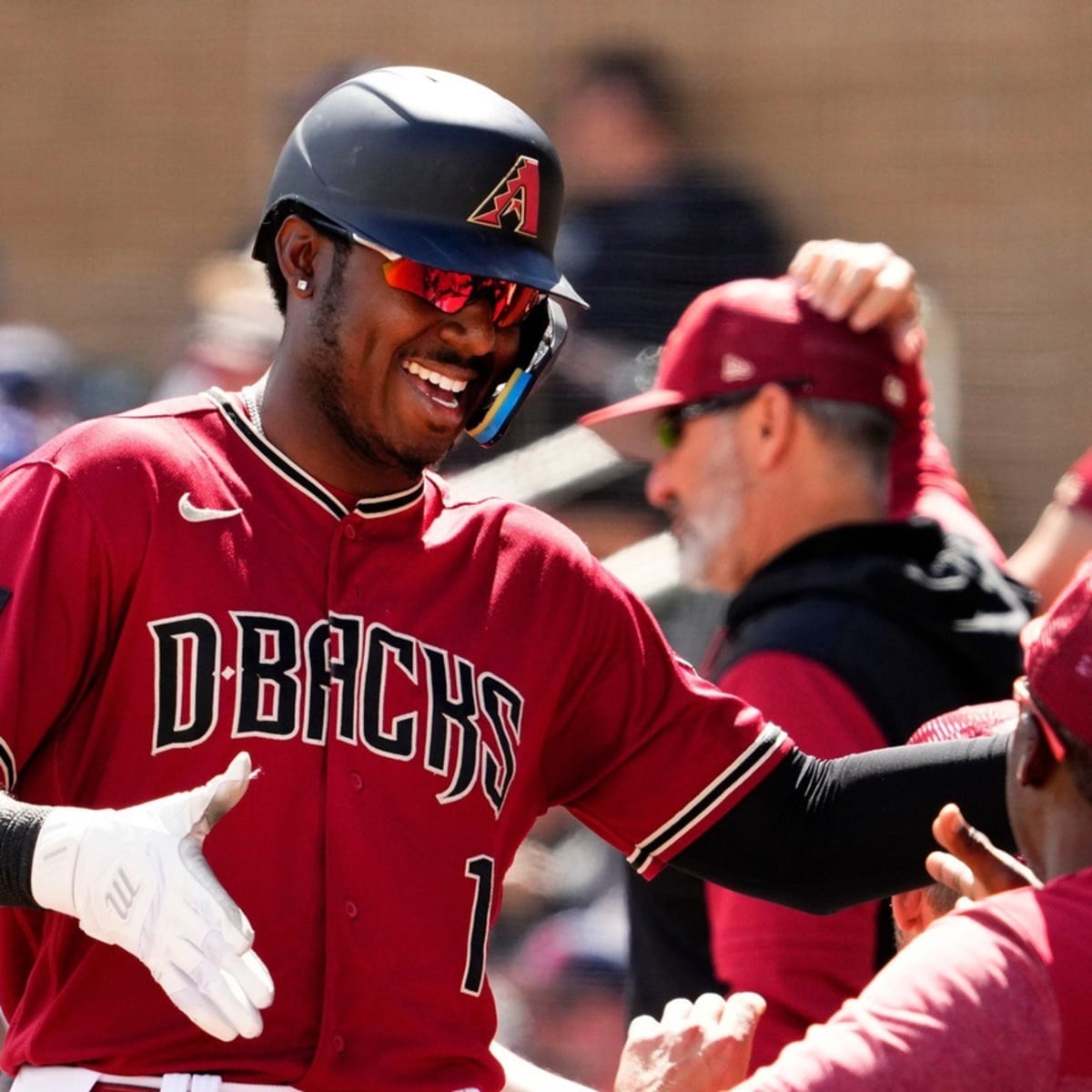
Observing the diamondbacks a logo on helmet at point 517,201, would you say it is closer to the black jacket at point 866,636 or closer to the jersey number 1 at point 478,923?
the jersey number 1 at point 478,923

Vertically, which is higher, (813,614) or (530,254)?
(530,254)

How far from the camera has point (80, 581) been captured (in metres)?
2.31

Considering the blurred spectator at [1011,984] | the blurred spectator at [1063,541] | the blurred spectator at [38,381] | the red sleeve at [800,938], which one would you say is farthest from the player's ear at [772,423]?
the blurred spectator at [38,381]

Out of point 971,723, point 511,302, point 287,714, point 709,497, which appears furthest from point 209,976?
point 709,497

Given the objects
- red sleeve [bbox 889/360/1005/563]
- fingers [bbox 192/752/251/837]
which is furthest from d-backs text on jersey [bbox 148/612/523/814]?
red sleeve [bbox 889/360/1005/563]

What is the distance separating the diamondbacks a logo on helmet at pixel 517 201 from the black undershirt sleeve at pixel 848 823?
74cm

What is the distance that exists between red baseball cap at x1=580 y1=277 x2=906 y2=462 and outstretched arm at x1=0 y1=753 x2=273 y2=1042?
6.16 feet

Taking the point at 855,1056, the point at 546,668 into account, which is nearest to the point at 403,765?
the point at 546,668

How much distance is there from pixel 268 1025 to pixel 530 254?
2.97 feet

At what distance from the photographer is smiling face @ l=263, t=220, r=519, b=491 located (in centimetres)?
253

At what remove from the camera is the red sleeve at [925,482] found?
3975 millimetres

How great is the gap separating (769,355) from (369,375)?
1390mm

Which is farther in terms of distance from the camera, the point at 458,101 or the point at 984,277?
the point at 984,277

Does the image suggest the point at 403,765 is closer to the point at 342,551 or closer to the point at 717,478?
the point at 342,551
